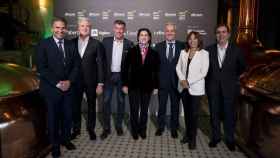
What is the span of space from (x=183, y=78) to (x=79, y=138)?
1.68 meters

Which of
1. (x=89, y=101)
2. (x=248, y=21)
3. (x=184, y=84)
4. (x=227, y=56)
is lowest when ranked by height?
(x=89, y=101)

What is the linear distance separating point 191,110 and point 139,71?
83cm

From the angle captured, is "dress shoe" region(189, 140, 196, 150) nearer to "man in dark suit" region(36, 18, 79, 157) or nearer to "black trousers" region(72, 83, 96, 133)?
"black trousers" region(72, 83, 96, 133)

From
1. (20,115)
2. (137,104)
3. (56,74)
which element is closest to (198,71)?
(137,104)

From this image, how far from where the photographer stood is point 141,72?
3.50 metres

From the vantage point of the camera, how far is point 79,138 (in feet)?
12.2

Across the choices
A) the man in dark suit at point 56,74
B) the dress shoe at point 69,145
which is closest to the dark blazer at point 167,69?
the man in dark suit at point 56,74

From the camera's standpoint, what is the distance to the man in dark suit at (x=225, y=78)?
3266 millimetres

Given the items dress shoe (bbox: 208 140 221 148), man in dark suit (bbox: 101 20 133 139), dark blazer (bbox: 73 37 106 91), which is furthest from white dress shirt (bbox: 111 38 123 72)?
dress shoe (bbox: 208 140 221 148)

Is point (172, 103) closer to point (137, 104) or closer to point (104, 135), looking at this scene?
point (137, 104)

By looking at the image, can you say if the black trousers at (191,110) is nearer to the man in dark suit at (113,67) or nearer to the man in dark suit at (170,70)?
the man in dark suit at (170,70)

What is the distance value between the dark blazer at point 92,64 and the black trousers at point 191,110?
1135 mm

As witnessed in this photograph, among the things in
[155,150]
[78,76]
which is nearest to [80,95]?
[78,76]

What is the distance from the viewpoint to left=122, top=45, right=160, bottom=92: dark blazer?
3.50 metres
